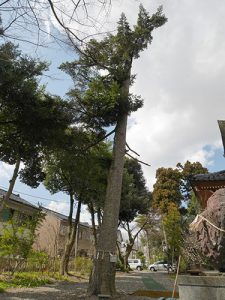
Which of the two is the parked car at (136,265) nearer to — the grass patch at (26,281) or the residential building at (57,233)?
the residential building at (57,233)

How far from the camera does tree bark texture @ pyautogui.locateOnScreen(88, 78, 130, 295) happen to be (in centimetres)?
1117

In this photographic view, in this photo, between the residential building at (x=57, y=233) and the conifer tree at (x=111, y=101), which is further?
the residential building at (x=57, y=233)

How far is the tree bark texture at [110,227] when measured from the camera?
11.2 m

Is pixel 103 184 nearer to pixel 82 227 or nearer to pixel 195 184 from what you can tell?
pixel 195 184

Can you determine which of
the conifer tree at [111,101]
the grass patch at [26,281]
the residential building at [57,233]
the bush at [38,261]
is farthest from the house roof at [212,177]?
the residential building at [57,233]

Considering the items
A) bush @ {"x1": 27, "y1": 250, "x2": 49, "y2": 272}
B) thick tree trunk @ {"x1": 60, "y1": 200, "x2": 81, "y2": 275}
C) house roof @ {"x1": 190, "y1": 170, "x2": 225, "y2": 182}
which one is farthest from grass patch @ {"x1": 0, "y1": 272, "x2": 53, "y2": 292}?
house roof @ {"x1": 190, "y1": 170, "x2": 225, "y2": 182}

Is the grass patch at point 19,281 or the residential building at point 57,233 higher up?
the residential building at point 57,233

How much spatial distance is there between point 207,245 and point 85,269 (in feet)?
75.7

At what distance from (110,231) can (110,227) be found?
0.14 m

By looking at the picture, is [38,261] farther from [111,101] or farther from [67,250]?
[111,101]

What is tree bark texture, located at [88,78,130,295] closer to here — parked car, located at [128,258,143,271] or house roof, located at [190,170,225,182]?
house roof, located at [190,170,225,182]

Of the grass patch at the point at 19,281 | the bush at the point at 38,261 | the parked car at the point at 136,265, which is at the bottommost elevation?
the grass patch at the point at 19,281

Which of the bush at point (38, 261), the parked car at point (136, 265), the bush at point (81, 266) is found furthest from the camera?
the parked car at point (136, 265)

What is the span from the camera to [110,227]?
11.9m
